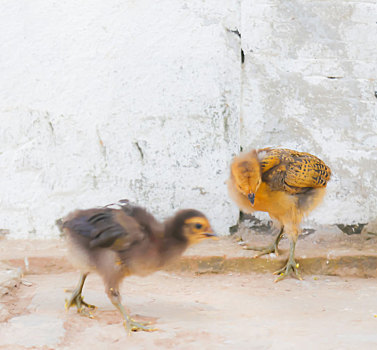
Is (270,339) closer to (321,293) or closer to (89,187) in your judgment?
(321,293)

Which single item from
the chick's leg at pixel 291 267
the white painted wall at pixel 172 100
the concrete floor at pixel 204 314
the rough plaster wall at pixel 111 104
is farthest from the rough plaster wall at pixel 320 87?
the concrete floor at pixel 204 314

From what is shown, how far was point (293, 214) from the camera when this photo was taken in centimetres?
393

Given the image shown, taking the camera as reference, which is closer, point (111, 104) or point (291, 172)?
point (291, 172)

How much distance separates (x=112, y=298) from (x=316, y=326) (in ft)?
3.82

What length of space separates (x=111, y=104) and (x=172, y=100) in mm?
527

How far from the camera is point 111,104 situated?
437 centimetres

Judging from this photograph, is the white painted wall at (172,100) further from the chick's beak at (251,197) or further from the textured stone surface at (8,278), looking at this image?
the chick's beak at (251,197)

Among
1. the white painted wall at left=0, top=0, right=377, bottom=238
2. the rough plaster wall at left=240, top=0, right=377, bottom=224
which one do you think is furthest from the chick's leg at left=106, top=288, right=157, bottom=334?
the rough plaster wall at left=240, top=0, right=377, bottom=224

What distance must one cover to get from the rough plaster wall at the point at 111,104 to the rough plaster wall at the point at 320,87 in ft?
0.75

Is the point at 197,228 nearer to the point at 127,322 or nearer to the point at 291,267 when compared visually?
the point at 127,322

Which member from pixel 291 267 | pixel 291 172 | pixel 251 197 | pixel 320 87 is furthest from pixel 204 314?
pixel 320 87

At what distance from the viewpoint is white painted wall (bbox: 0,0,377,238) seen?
433cm

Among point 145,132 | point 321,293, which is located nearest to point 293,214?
point 321,293

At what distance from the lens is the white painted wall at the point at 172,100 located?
4332 millimetres
